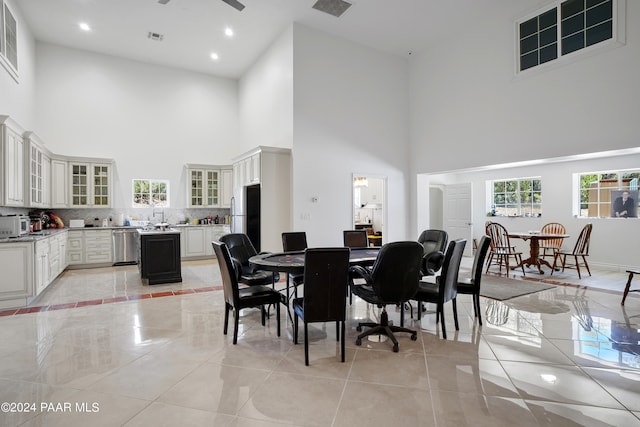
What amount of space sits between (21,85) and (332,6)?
583 centimetres

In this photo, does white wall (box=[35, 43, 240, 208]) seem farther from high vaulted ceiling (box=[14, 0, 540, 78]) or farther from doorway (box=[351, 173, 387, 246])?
doorway (box=[351, 173, 387, 246])

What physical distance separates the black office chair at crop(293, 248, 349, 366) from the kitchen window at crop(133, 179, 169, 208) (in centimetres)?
702

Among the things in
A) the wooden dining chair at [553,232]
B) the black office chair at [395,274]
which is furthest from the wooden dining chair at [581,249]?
the black office chair at [395,274]

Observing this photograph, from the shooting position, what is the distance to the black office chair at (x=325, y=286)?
2.71 metres

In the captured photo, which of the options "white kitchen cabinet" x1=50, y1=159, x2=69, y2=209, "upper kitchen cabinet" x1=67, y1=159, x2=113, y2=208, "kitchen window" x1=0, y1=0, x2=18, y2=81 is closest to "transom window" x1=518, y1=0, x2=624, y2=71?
"kitchen window" x1=0, y1=0, x2=18, y2=81

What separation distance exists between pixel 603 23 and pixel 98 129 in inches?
385

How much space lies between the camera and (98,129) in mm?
7840

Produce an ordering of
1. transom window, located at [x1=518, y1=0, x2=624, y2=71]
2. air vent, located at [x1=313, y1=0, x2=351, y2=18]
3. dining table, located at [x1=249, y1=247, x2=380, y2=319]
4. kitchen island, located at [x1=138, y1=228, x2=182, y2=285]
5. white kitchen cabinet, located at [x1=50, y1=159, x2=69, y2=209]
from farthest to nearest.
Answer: white kitchen cabinet, located at [x1=50, y1=159, x2=69, y2=209] < air vent, located at [x1=313, y1=0, x2=351, y2=18] < kitchen island, located at [x1=138, y1=228, x2=182, y2=285] < transom window, located at [x1=518, y1=0, x2=624, y2=71] < dining table, located at [x1=249, y1=247, x2=380, y2=319]

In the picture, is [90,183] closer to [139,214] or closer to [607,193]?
[139,214]

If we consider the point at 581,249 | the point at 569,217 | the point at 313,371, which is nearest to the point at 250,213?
the point at 313,371

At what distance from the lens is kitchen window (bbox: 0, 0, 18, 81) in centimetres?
513

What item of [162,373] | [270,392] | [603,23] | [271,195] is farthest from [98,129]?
[603,23]

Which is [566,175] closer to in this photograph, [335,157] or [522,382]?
[335,157]

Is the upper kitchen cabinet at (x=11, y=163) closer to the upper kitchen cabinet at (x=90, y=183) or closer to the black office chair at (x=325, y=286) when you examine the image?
the upper kitchen cabinet at (x=90, y=183)
